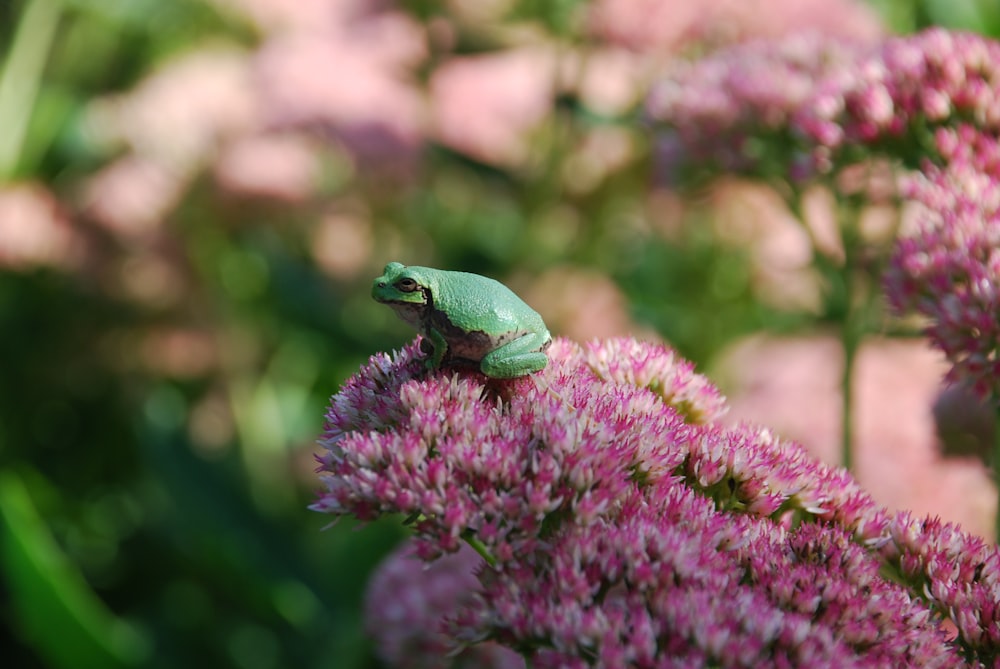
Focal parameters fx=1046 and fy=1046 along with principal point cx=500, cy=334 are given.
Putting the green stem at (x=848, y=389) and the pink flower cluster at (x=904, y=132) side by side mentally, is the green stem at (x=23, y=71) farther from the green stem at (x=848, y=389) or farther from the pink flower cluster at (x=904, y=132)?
the green stem at (x=848, y=389)

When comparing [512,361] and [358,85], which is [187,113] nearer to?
[358,85]

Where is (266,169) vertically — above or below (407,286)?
above

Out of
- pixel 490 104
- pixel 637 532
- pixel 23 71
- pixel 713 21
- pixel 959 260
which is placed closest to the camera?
pixel 637 532

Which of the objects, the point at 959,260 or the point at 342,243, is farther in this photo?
the point at 342,243

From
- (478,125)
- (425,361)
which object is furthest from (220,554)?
(425,361)

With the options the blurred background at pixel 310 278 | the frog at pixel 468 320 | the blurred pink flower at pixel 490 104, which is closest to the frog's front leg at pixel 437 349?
the frog at pixel 468 320

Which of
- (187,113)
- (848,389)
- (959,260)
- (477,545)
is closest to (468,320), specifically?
(477,545)

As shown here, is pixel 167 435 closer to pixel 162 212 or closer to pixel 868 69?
pixel 162 212
